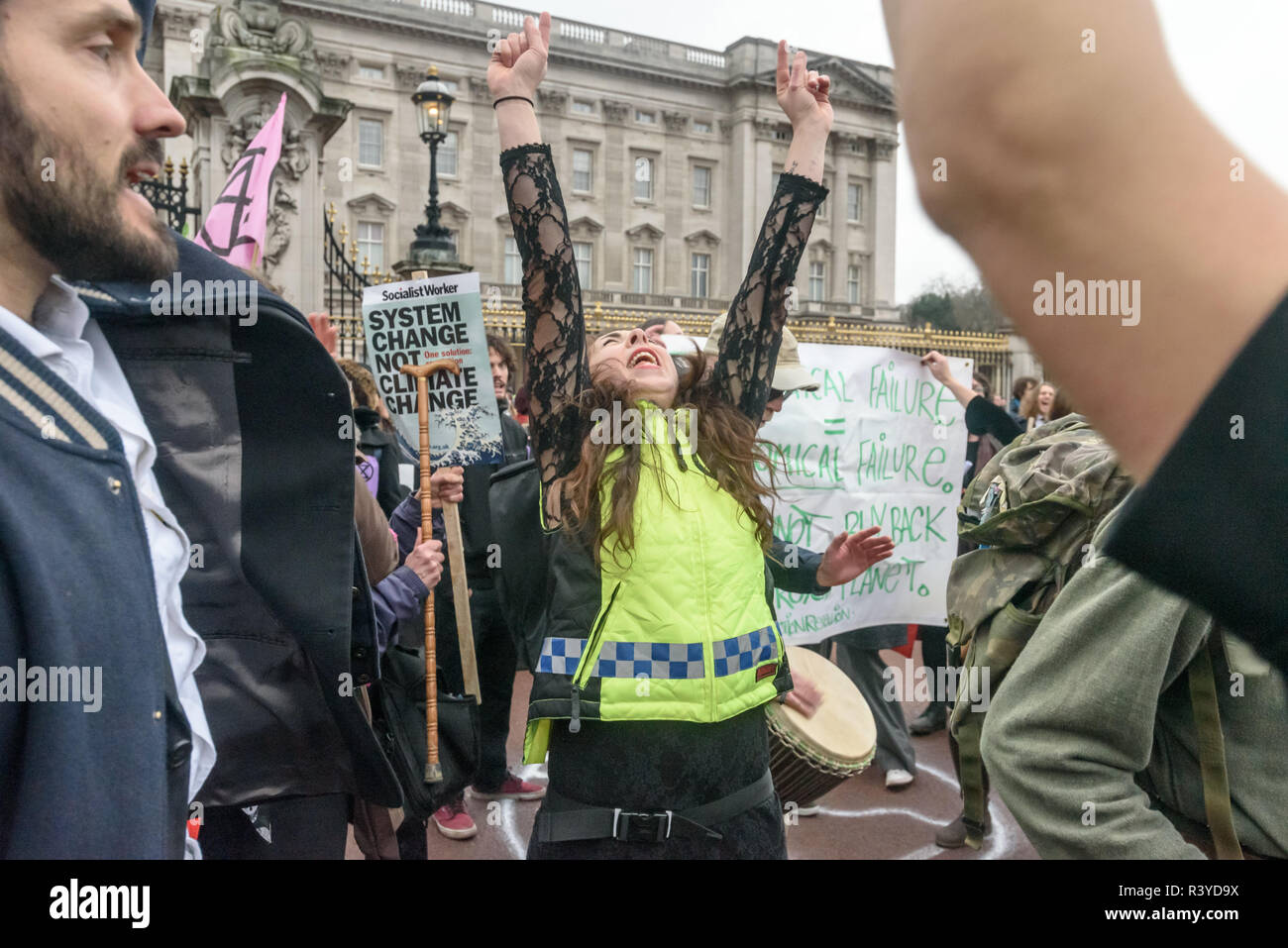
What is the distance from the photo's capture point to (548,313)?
9.35 feet

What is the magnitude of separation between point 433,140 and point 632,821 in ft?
40.0

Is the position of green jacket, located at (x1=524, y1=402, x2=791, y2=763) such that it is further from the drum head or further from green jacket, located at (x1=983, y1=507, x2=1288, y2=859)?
the drum head

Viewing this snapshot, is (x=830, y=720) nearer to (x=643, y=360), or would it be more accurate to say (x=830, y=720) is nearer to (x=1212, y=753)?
(x=643, y=360)

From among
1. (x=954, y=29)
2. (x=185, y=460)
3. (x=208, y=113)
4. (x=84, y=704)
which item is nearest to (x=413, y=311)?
(x=185, y=460)

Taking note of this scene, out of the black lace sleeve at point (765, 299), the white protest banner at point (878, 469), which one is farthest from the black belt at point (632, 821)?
the white protest banner at point (878, 469)

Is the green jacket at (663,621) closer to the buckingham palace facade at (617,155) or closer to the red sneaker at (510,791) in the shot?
the red sneaker at (510,791)

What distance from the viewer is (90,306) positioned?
178 centimetres

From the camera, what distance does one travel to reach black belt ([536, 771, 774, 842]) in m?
2.47

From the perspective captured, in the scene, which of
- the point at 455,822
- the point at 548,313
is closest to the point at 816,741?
the point at 548,313

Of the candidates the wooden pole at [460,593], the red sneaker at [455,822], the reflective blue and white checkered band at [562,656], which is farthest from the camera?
the red sneaker at [455,822]

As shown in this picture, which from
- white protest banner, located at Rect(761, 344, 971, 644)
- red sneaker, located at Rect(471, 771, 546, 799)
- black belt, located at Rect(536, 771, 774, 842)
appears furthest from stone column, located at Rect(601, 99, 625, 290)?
black belt, located at Rect(536, 771, 774, 842)

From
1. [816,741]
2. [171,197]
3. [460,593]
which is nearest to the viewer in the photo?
[816,741]

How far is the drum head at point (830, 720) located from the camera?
13.0ft

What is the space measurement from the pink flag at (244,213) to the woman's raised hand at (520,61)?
1.81 meters
